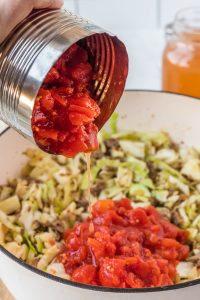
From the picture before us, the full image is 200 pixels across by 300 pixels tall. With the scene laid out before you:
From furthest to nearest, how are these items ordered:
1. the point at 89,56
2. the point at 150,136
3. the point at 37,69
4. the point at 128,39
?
the point at 128,39 → the point at 150,136 → the point at 89,56 → the point at 37,69

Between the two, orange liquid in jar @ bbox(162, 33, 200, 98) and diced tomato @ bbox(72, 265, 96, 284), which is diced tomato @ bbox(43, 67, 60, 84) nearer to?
diced tomato @ bbox(72, 265, 96, 284)

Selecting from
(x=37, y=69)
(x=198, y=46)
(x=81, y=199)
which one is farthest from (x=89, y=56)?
(x=198, y=46)

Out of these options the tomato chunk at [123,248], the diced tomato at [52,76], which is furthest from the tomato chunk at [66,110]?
the tomato chunk at [123,248]

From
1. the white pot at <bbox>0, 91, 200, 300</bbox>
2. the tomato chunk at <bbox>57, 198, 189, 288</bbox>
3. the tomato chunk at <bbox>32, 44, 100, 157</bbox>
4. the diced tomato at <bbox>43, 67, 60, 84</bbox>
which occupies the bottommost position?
the tomato chunk at <bbox>57, 198, 189, 288</bbox>

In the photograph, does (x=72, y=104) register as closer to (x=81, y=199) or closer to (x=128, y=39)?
(x=81, y=199)

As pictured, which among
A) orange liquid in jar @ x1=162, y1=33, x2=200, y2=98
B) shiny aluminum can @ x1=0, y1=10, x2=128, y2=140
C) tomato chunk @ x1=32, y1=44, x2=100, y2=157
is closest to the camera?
shiny aluminum can @ x1=0, y1=10, x2=128, y2=140

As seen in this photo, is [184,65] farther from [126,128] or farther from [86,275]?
[86,275]

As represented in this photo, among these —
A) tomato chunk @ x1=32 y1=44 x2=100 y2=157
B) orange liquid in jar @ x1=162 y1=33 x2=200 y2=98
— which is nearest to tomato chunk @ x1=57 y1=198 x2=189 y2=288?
tomato chunk @ x1=32 y1=44 x2=100 y2=157
